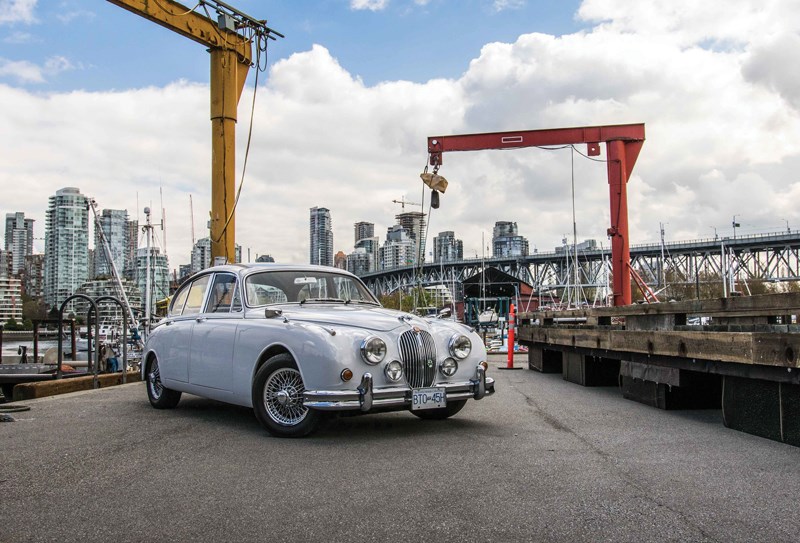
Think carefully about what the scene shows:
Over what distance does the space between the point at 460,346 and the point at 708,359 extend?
91.1 inches

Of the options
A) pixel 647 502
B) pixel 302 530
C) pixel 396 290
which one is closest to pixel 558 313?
pixel 647 502

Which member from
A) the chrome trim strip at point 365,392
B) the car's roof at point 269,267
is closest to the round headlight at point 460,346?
the chrome trim strip at point 365,392

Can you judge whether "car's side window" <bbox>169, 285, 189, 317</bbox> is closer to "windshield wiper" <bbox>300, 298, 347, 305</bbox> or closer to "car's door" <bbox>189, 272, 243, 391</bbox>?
"car's door" <bbox>189, 272, 243, 391</bbox>

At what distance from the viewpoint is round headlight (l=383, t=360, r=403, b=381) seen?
5.79 meters

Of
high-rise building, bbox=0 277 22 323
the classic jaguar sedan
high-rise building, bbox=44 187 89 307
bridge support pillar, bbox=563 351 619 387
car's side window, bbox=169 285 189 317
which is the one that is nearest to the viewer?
the classic jaguar sedan

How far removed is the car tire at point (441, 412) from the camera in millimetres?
6840

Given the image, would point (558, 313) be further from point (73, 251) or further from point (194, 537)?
point (73, 251)

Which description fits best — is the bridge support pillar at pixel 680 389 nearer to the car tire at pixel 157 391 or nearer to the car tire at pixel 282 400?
the car tire at pixel 282 400

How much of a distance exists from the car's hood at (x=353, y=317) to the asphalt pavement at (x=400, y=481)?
982mm

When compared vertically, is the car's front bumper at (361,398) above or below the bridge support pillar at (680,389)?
above

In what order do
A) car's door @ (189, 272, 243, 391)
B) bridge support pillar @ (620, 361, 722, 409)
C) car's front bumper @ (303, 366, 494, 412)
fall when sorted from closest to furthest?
1. car's front bumper @ (303, 366, 494, 412)
2. car's door @ (189, 272, 243, 391)
3. bridge support pillar @ (620, 361, 722, 409)

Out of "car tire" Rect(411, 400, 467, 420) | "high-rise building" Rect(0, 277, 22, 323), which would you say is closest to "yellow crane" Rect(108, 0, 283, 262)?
"car tire" Rect(411, 400, 467, 420)

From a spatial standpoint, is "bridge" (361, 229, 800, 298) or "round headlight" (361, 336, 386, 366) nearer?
"round headlight" (361, 336, 386, 366)

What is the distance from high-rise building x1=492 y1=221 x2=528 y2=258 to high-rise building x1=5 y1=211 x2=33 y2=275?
102792 millimetres
